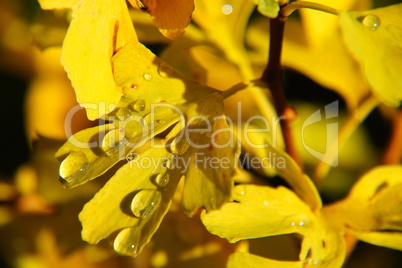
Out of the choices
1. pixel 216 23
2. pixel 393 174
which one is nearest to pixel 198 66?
pixel 216 23

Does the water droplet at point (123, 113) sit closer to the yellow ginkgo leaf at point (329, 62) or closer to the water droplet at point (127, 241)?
the water droplet at point (127, 241)

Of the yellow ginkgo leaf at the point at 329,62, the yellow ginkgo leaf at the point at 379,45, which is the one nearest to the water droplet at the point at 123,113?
the yellow ginkgo leaf at the point at 379,45

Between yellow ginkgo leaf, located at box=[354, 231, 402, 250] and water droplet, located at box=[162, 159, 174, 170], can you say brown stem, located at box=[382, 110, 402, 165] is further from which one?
water droplet, located at box=[162, 159, 174, 170]

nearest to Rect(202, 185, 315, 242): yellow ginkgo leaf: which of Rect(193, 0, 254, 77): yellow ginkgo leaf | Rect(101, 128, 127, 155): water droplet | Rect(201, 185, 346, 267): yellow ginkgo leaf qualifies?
Rect(201, 185, 346, 267): yellow ginkgo leaf

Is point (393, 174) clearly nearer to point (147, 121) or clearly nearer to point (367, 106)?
point (367, 106)

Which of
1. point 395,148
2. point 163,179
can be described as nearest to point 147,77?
point 163,179
